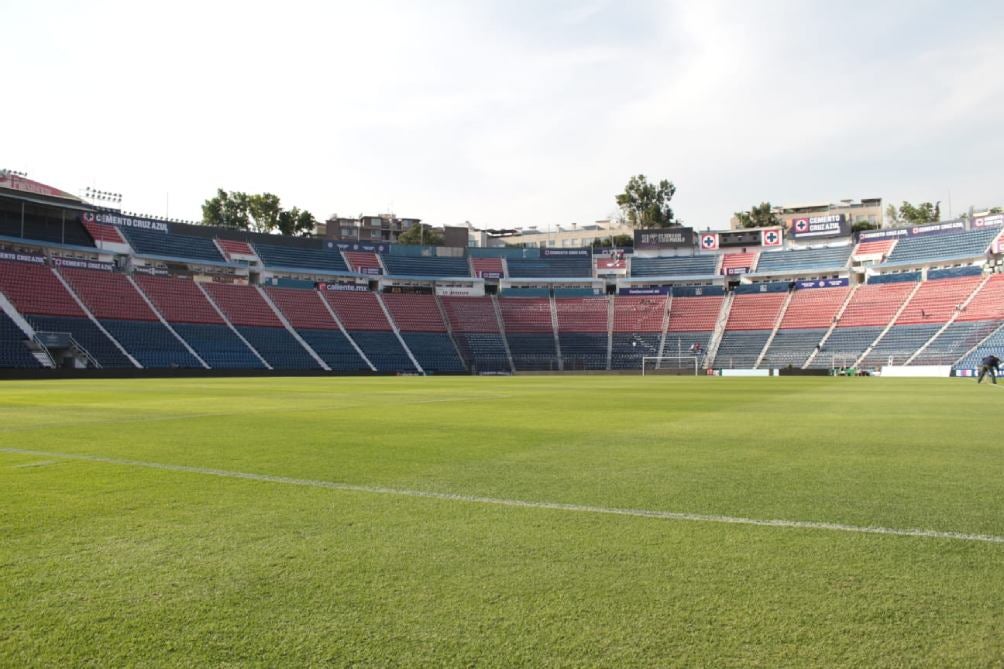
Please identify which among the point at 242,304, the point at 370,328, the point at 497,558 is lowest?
the point at 497,558

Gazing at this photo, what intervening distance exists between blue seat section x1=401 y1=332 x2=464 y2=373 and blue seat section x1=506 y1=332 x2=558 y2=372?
633cm

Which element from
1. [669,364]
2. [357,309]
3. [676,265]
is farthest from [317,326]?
[676,265]

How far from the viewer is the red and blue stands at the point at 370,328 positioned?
67.3 meters

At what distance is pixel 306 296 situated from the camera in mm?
73062

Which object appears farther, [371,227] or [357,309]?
[371,227]

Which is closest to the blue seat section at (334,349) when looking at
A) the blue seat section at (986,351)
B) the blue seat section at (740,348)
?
the blue seat section at (740,348)

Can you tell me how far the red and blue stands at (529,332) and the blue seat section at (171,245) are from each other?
3195 centimetres

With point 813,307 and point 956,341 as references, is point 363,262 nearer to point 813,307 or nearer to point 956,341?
point 813,307

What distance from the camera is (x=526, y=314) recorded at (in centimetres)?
7931

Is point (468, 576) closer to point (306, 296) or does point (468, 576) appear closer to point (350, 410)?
point (350, 410)

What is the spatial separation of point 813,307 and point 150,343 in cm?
6270

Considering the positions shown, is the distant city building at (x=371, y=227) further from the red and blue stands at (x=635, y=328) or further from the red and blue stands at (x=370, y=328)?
the red and blue stands at (x=635, y=328)

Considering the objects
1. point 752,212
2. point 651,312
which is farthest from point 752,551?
point 752,212

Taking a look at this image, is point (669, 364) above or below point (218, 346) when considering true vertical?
below
